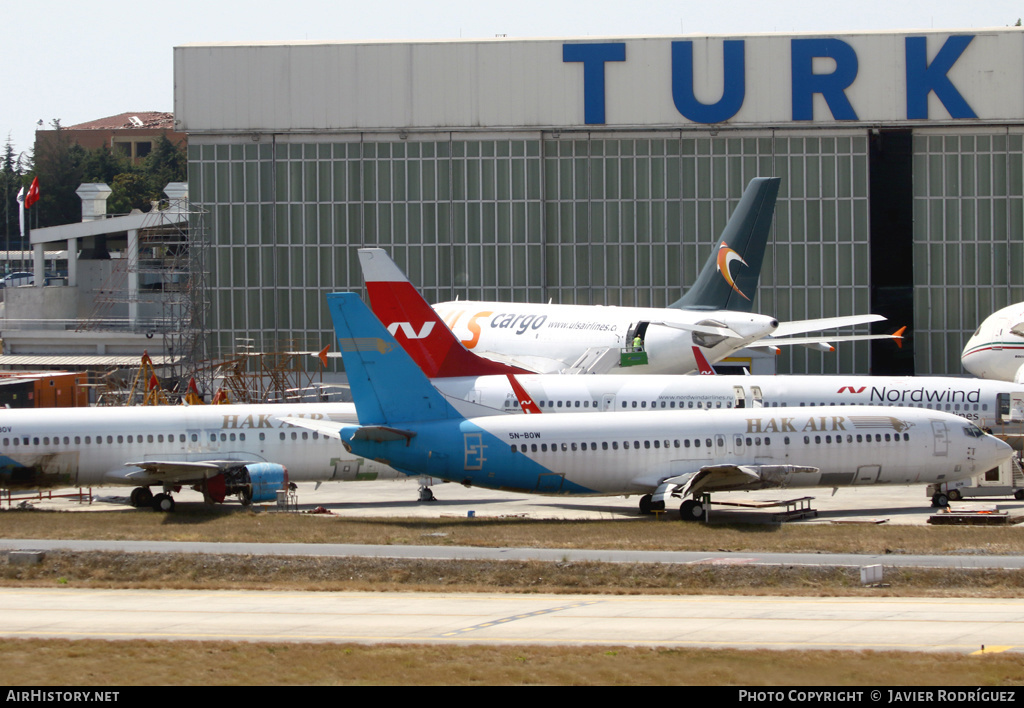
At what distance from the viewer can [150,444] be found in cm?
4506

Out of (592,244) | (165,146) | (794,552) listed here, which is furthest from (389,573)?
(165,146)

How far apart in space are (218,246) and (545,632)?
69.5m

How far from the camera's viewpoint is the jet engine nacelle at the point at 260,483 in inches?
1746

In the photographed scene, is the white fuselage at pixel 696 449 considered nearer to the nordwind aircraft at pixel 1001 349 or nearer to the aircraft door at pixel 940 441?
the aircraft door at pixel 940 441

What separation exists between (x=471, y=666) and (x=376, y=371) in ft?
64.2

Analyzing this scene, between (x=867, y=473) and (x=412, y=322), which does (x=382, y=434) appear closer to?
(x=412, y=322)

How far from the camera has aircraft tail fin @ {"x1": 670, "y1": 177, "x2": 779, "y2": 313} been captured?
2721 inches

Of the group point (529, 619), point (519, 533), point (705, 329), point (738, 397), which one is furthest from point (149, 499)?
point (705, 329)

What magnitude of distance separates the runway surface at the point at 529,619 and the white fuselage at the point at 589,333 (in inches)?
1344

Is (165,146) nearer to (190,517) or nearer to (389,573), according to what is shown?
(190,517)

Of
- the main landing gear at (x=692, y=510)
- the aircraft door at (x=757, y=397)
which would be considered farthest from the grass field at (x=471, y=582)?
the aircraft door at (x=757, y=397)

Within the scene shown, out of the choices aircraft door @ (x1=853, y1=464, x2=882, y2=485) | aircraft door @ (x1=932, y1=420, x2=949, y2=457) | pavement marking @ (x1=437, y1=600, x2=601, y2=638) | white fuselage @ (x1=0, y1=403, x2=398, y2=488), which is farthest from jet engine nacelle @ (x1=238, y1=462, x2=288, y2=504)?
aircraft door @ (x1=932, y1=420, x2=949, y2=457)

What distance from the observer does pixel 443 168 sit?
281 ft

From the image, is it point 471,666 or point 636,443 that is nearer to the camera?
point 471,666
